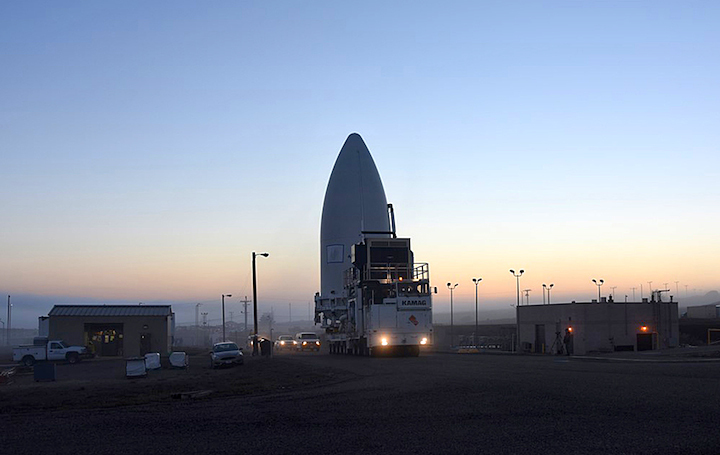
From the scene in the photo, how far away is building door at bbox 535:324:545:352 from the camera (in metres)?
46.8

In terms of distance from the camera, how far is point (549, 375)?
19.2 meters

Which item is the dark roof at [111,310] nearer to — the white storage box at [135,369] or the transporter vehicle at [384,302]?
the transporter vehicle at [384,302]

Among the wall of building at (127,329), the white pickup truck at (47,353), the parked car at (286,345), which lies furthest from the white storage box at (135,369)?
the wall of building at (127,329)

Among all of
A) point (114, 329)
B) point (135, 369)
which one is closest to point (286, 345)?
point (114, 329)

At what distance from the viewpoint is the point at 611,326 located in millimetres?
42938

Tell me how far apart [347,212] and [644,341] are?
19.8 meters

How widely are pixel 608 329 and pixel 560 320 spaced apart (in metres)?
2.87

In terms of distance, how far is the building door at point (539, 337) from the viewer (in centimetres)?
4682

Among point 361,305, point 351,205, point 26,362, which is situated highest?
point 351,205

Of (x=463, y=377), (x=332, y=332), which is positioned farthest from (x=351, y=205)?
(x=463, y=377)

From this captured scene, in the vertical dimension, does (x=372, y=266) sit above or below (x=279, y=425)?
above

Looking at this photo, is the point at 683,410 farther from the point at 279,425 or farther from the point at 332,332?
the point at 332,332

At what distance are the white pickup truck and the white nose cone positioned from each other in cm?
1685

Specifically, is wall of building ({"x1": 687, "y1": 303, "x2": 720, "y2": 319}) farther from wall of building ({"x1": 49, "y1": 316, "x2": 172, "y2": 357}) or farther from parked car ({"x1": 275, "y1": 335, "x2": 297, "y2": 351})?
wall of building ({"x1": 49, "y1": 316, "x2": 172, "y2": 357})
